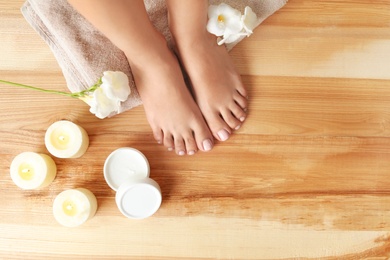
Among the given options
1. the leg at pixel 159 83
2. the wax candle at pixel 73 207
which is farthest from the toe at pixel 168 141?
the wax candle at pixel 73 207

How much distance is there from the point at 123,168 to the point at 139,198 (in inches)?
3.1

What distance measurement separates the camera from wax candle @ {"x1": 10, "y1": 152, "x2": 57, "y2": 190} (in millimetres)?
998

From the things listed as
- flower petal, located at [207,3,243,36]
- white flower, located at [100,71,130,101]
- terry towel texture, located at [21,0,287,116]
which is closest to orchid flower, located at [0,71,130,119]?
white flower, located at [100,71,130,101]

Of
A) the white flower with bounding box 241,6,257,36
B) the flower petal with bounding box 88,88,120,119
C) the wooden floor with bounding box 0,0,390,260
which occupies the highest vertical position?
the white flower with bounding box 241,6,257,36

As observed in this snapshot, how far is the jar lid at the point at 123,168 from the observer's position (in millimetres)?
1016

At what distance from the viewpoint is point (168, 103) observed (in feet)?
3.31

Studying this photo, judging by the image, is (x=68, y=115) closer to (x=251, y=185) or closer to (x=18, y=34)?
(x=18, y=34)

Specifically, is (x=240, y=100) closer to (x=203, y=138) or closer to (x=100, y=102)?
(x=203, y=138)

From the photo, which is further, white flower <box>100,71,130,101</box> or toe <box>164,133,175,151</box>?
toe <box>164,133,175,151</box>

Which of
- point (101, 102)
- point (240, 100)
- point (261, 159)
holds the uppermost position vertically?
point (101, 102)

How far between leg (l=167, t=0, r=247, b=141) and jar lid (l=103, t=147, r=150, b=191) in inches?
7.3

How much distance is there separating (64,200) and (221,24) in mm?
522

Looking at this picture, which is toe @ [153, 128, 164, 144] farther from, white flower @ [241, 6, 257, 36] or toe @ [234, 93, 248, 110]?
white flower @ [241, 6, 257, 36]

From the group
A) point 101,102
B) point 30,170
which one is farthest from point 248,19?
point 30,170
